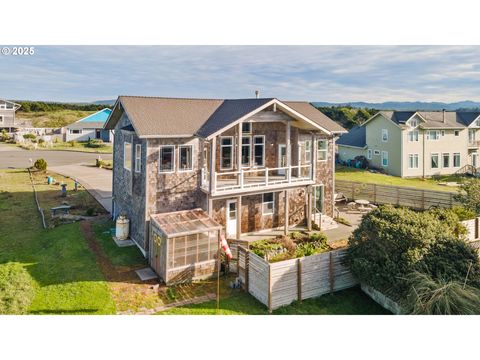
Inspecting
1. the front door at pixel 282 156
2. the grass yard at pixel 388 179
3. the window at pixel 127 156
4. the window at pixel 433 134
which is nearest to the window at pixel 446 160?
the grass yard at pixel 388 179

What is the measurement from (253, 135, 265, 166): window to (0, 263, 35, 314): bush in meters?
10.1

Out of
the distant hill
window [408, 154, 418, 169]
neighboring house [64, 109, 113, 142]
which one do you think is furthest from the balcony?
neighboring house [64, 109, 113, 142]

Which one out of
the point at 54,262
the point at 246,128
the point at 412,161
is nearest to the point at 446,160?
the point at 412,161

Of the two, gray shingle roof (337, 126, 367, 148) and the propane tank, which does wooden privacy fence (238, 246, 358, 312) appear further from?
gray shingle roof (337, 126, 367, 148)

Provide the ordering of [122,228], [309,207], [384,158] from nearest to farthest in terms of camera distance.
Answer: [122,228] < [309,207] < [384,158]

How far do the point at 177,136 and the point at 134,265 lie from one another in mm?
5120

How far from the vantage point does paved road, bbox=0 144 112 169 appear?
119ft

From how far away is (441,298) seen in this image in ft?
31.9

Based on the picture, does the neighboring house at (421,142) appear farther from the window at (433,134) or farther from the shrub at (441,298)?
the shrub at (441,298)

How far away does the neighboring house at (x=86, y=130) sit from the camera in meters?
51.4

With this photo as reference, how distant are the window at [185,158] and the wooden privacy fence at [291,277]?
452 centimetres

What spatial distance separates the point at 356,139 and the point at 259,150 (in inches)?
988

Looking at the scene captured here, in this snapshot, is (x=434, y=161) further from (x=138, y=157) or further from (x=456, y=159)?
(x=138, y=157)

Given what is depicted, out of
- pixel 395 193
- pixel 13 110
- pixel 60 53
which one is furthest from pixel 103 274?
pixel 13 110
